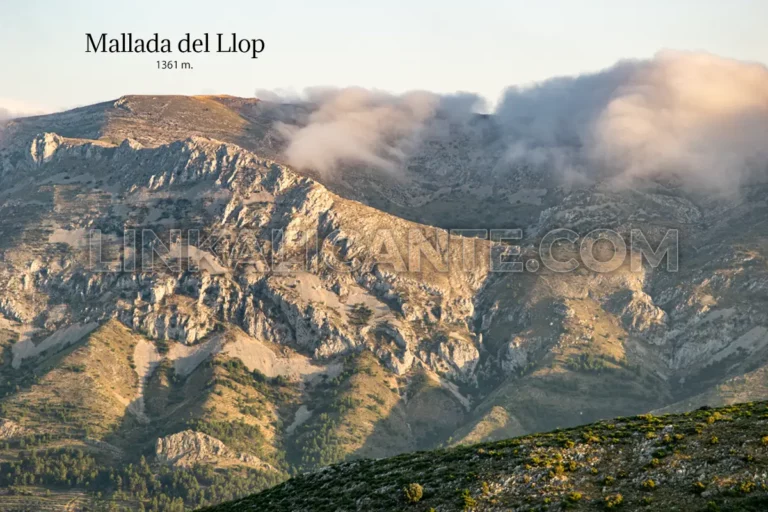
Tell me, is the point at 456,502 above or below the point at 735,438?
below

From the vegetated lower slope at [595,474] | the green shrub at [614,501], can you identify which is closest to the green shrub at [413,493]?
the vegetated lower slope at [595,474]

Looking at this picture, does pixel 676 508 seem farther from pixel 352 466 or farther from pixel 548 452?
pixel 352 466

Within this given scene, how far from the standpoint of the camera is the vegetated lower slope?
9931 centimetres

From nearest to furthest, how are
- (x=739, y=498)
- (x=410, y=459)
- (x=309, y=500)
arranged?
1. (x=739, y=498)
2. (x=309, y=500)
3. (x=410, y=459)

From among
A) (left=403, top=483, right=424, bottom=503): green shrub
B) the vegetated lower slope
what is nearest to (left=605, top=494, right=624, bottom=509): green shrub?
the vegetated lower slope

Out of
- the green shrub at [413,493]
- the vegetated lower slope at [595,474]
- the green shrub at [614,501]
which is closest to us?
the vegetated lower slope at [595,474]

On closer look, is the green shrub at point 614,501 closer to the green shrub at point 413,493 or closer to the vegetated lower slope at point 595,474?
the vegetated lower slope at point 595,474

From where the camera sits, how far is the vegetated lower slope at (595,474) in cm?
9931


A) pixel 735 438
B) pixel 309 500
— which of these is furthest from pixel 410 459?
pixel 735 438

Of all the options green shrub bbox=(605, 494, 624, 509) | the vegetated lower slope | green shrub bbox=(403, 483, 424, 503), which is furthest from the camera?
green shrub bbox=(403, 483, 424, 503)

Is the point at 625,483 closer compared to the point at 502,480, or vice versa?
the point at 625,483

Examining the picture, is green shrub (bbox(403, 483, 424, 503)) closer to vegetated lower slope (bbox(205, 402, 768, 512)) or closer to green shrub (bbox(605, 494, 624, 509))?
vegetated lower slope (bbox(205, 402, 768, 512))

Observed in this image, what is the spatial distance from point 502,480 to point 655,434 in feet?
69.7

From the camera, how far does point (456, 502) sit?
111750mm
